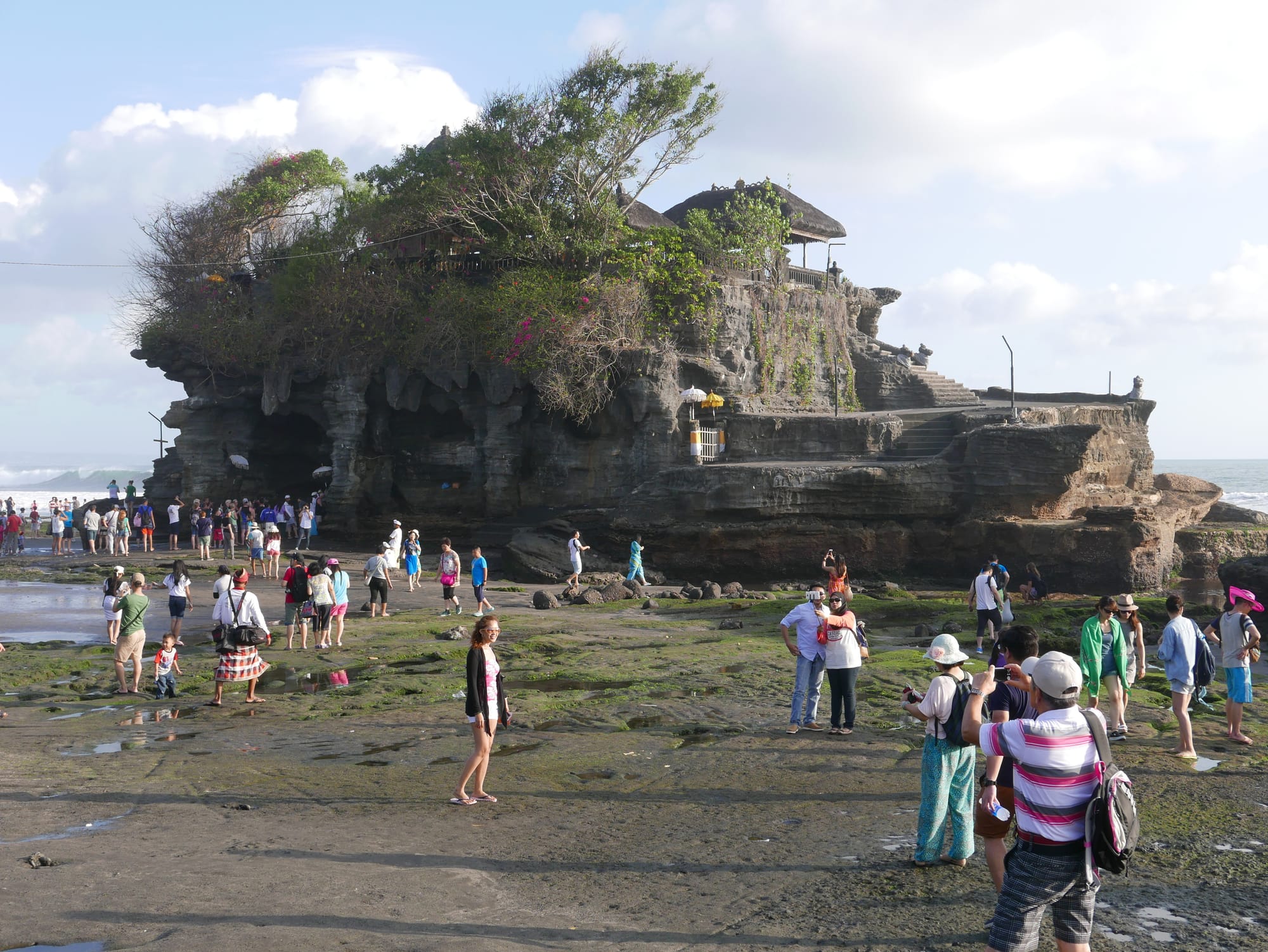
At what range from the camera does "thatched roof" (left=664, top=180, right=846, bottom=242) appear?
39688 millimetres

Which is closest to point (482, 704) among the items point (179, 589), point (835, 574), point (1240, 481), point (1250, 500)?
point (835, 574)

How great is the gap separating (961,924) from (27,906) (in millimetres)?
5460

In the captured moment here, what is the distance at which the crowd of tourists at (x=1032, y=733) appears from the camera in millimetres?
4562

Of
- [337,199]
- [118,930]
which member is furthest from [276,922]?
[337,199]

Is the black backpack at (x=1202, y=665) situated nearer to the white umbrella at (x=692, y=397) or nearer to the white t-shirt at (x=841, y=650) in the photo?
the white t-shirt at (x=841, y=650)

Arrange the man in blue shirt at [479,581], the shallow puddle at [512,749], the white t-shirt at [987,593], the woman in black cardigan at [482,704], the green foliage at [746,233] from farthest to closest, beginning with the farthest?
the green foliage at [746,233]
the man in blue shirt at [479,581]
the white t-shirt at [987,593]
the shallow puddle at [512,749]
the woman in black cardigan at [482,704]

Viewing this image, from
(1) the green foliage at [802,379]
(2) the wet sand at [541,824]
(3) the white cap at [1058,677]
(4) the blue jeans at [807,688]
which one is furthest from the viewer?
(1) the green foliage at [802,379]

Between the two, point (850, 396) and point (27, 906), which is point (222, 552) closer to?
point (850, 396)

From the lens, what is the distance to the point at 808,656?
10711 millimetres

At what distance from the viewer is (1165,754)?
10.1 meters

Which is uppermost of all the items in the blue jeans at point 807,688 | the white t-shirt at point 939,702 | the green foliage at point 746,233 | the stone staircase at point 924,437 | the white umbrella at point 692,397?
the green foliage at point 746,233

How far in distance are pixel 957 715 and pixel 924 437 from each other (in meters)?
25.0

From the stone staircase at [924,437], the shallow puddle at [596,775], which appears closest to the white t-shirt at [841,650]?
the shallow puddle at [596,775]

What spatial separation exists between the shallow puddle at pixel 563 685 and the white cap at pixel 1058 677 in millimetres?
9155
